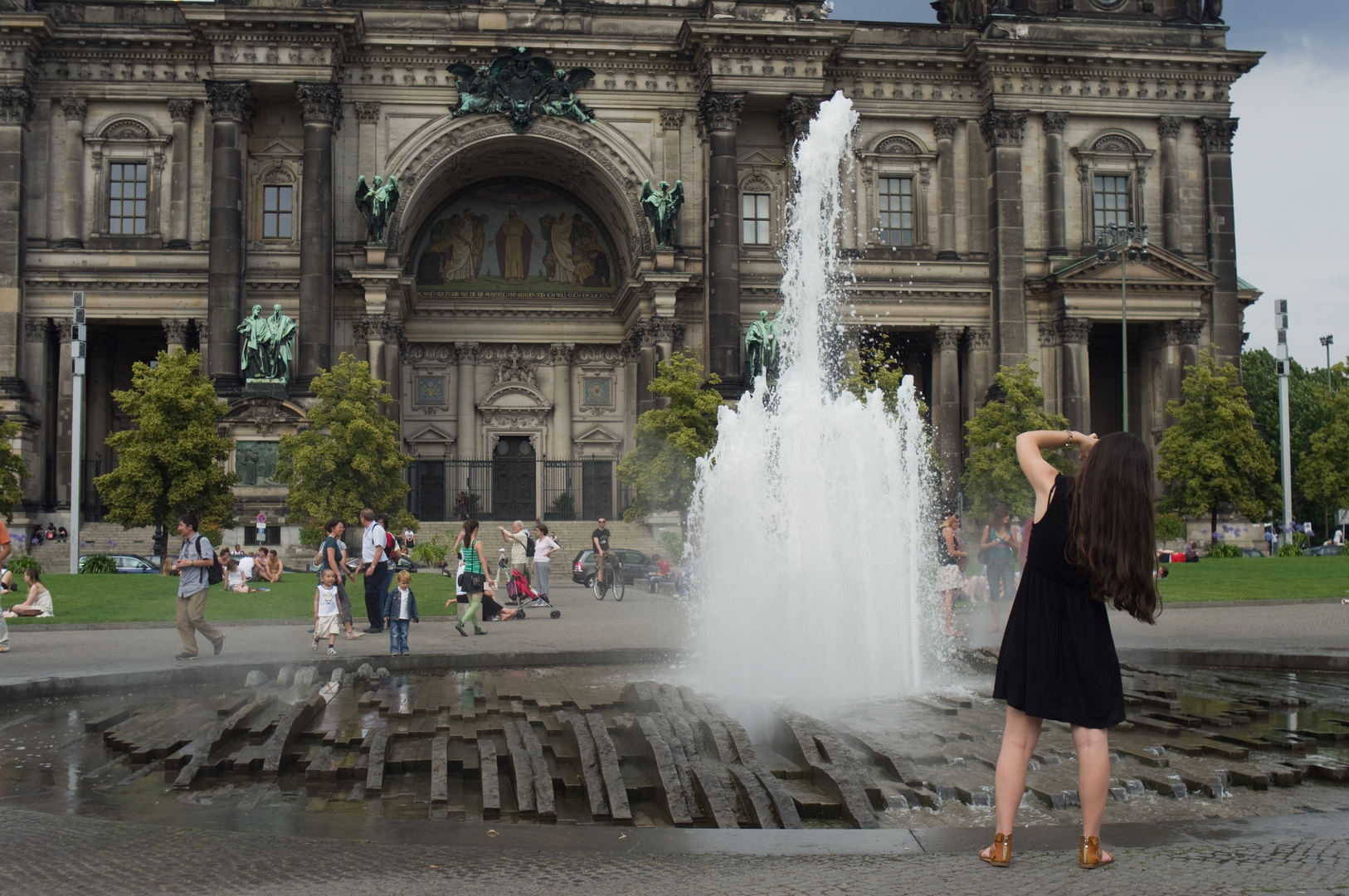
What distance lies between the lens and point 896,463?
13.6 metres

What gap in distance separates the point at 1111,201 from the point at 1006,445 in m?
11.7

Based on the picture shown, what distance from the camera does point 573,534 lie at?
40625mm

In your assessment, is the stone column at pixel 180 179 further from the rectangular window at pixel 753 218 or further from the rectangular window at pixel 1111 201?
the rectangular window at pixel 1111 201

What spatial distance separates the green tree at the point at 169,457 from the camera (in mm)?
33844

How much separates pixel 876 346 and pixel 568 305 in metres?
12.1

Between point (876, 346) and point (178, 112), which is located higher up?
point (178, 112)

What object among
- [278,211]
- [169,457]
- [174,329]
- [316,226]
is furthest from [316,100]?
[169,457]

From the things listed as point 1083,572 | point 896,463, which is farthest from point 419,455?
point 1083,572

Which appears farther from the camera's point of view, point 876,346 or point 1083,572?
point 876,346

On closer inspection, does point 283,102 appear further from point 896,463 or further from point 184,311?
point 896,463

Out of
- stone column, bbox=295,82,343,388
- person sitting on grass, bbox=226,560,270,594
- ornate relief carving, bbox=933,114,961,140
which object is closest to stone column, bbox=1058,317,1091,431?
ornate relief carving, bbox=933,114,961,140

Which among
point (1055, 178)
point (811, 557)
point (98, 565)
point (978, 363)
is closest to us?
point (811, 557)

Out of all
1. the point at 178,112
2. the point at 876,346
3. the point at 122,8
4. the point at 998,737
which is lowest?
the point at 998,737

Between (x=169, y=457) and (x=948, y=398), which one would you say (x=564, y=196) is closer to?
(x=948, y=398)
